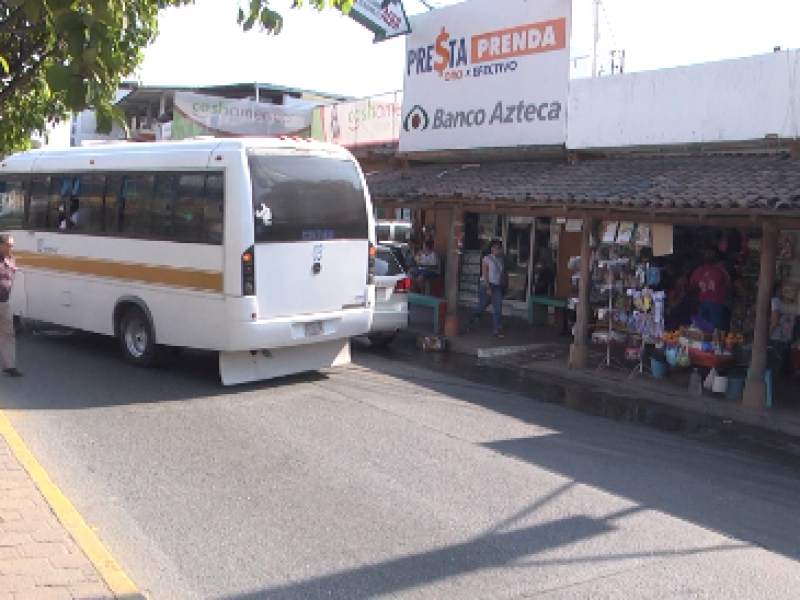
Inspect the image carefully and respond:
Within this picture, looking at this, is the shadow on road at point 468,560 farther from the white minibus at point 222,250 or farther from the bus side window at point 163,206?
Answer: the bus side window at point 163,206

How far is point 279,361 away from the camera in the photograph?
33.4ft

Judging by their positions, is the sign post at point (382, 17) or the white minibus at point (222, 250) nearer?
the white minibus at point (222, 250)

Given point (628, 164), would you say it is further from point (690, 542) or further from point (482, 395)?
point (690, 542)

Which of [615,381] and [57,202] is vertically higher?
[57,202]

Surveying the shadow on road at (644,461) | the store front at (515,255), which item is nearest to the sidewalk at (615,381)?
the shadow on road at (644,461)

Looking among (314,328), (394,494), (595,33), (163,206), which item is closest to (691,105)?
(595,33)

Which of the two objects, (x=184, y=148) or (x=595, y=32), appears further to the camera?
→ (x=595, y=32)

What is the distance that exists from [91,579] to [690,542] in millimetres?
3736

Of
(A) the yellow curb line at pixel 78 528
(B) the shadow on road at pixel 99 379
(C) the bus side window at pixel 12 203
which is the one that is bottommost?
(B) the shadow on road at pixel 99 379

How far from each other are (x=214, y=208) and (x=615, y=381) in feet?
19.1

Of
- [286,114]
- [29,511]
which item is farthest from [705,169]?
[286,114]

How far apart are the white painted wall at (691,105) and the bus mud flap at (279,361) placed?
6148 mm

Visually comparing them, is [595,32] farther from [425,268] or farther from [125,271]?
[125,271]

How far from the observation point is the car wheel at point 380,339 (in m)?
13.5
